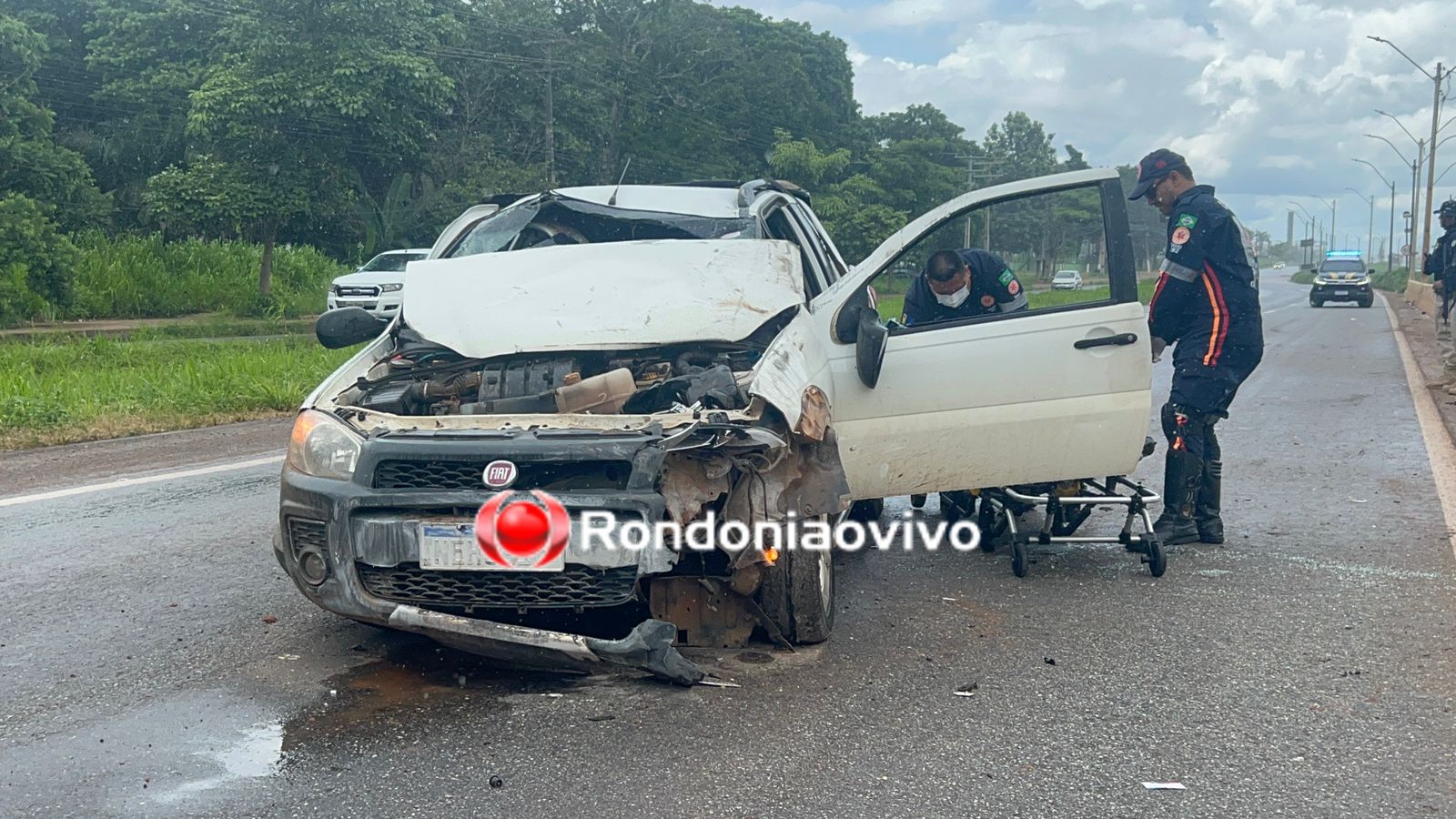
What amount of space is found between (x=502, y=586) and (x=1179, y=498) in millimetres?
3530

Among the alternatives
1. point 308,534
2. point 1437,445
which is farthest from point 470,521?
point 1437,445

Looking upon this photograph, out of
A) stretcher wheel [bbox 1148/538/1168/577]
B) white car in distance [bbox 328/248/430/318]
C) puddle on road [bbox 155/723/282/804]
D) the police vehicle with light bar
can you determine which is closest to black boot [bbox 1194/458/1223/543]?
stretcher wheel [bbox 1148/538/1168/577]

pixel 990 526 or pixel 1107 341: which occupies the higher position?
pixel 1107 341

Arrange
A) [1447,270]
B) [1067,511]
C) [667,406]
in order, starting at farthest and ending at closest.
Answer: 1. [1447,270]
2. [1067,511]
3. [667,406]

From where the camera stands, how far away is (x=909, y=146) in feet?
144

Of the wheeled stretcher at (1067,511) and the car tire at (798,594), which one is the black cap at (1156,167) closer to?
the wheeled stretcher at (1067,511)

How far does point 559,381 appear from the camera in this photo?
4.51 metres

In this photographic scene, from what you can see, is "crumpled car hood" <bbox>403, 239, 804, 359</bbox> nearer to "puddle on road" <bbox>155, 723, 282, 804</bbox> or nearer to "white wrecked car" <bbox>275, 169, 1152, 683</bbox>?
"white wrecked car" <bbox>275, 169, 1152, 683</bbox>

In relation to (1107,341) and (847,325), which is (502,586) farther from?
(1107,341)

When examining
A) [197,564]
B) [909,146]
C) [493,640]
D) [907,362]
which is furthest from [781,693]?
[909,146]

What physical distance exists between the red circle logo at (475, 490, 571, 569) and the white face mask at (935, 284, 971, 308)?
2813 mm

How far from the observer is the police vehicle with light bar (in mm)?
37750

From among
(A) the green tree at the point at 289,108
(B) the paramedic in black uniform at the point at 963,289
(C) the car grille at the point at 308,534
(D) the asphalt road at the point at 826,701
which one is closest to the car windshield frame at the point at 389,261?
(A) the green tree at the point at 289,108

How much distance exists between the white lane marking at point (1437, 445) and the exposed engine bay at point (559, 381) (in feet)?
12.3
